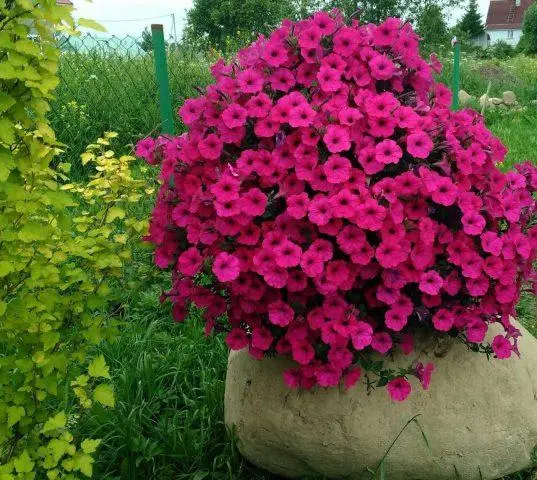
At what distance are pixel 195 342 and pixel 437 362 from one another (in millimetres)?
1232

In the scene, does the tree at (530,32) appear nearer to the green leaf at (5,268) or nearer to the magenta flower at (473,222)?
the magenta flower at (473,222)

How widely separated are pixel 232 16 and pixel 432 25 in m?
12.1

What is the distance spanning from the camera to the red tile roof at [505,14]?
63.3 meters

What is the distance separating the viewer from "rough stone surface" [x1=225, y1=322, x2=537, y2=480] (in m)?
2.15

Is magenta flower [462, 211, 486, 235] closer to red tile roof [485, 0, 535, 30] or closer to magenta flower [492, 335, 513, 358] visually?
magenta flower [492, 335, 513, 358]

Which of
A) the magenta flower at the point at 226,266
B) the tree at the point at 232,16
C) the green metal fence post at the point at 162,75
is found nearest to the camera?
the magenta flower at the point at 226,266

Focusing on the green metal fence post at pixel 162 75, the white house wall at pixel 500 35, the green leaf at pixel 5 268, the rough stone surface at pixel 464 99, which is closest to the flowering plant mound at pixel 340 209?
the green leaf at pixel 5 268

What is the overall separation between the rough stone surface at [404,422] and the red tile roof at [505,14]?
222 ft

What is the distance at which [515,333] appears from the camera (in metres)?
2.11

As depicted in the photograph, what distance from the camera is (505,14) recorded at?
212 ft

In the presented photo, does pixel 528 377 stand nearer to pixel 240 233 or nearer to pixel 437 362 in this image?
pixel 437 362

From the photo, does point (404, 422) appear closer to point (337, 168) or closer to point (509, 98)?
point (337, 168)

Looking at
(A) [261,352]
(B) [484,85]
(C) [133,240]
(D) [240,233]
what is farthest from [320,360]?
(B) [484,85]

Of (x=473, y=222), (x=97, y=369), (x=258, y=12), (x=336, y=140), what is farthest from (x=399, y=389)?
(x=258, y=12)
